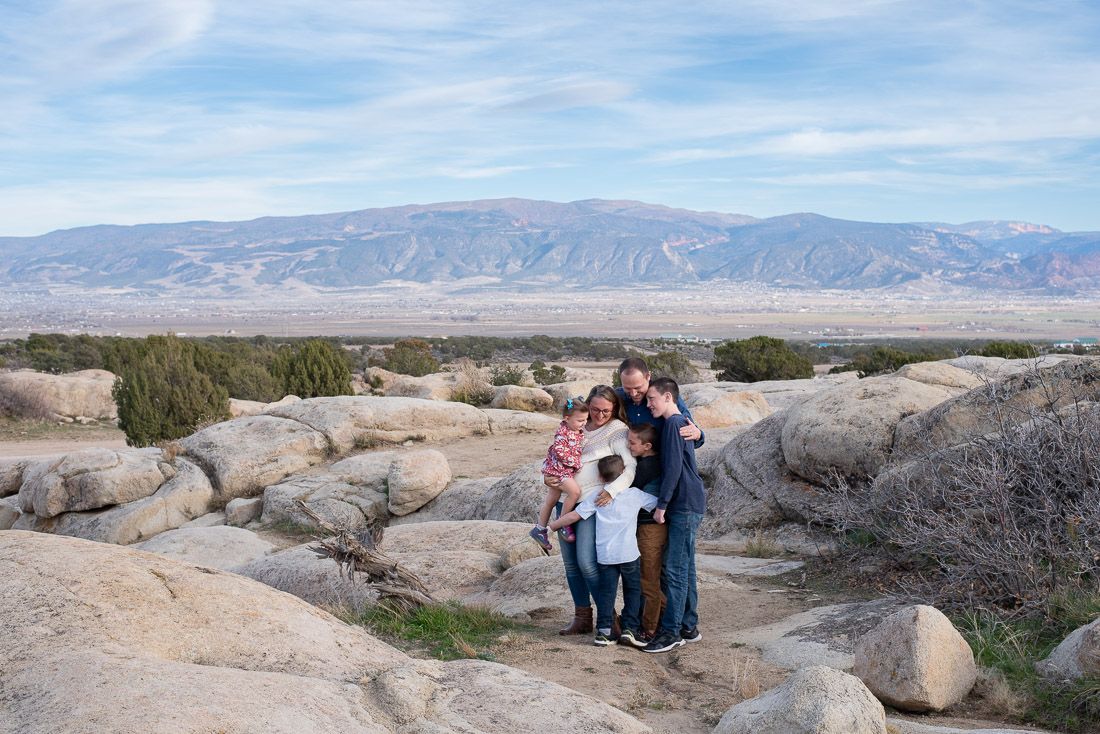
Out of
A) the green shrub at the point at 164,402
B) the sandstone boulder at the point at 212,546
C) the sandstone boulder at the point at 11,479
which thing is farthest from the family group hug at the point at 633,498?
the green shrub at the point at 164,402

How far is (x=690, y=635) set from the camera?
25.5 feet

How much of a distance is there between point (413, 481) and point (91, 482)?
17.4ft

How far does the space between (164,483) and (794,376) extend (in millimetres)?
19991

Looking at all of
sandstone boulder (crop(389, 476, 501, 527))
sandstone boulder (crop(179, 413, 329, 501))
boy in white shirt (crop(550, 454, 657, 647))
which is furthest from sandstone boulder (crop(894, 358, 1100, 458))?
sandstone boulder (crop(179, 413, 329, 501))

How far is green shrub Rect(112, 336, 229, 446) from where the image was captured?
70.8ft

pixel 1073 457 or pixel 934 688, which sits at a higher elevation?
pixel 1073 457

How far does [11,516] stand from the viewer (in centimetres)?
1712

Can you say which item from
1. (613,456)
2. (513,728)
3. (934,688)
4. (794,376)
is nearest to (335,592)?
(613,456)

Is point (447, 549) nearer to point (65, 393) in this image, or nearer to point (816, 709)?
point (816, 709)

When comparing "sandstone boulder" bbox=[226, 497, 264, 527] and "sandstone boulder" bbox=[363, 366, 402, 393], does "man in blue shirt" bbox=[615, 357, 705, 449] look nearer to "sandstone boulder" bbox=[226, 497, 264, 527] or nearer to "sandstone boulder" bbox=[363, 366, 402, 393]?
"sandstone boulder" bbox=[226, 497, 264, 527]

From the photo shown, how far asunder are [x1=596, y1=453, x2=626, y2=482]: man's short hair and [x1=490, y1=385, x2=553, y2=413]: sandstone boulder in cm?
1459

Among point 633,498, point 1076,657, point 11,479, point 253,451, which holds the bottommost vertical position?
point 11,479

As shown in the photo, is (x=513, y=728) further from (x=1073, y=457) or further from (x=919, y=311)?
(x=919, y=311)

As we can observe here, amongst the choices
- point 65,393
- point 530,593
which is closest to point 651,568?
point 530,593
